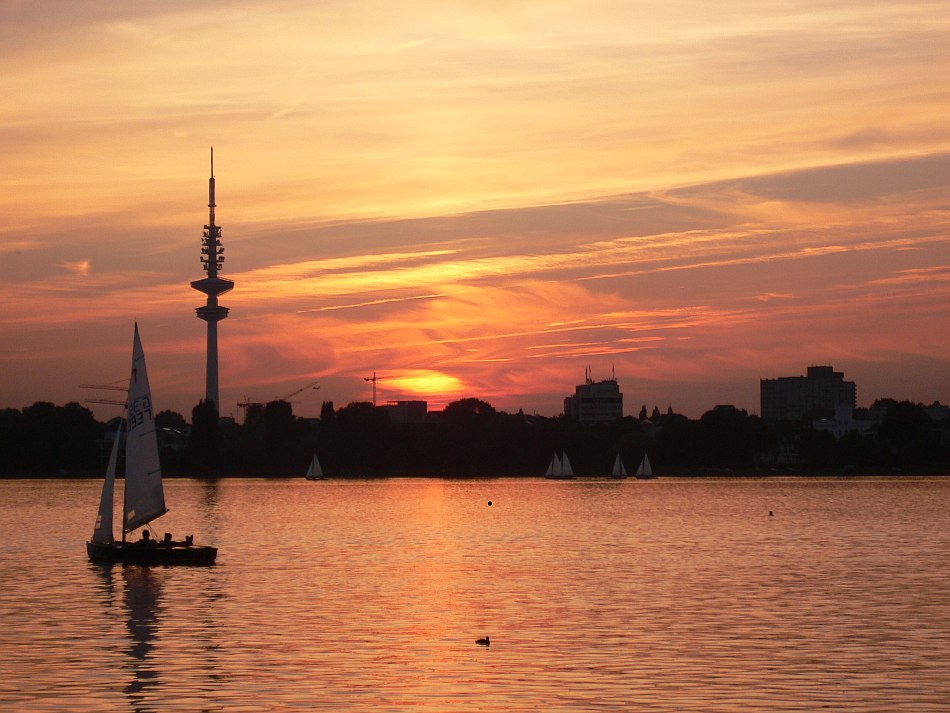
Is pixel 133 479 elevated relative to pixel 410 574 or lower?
elevated

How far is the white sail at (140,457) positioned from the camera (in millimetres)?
91312

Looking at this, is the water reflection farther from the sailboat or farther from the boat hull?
the sailboat

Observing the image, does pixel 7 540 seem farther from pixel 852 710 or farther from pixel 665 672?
pixel 852 710

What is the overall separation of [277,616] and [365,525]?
8478cm

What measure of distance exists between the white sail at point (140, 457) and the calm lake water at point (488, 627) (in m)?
3.87

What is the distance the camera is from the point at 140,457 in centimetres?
9175

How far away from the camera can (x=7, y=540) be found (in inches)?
4904

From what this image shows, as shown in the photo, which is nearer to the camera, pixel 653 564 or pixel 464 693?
pixel 464 693

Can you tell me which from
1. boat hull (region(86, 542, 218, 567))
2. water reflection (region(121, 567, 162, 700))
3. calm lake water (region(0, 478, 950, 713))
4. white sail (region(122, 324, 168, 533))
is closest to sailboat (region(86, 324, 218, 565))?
white sail (region(122, 324, 168, 533))

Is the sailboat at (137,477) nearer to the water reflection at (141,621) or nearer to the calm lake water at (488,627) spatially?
the calm lake water at (488,627)

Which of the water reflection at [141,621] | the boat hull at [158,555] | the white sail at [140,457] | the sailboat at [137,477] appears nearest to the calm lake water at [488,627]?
the water reflection at [141,621]

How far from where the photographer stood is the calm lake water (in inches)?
1773

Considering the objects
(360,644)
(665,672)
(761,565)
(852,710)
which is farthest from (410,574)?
(852,710)

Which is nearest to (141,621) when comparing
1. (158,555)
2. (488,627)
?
(488,627)
